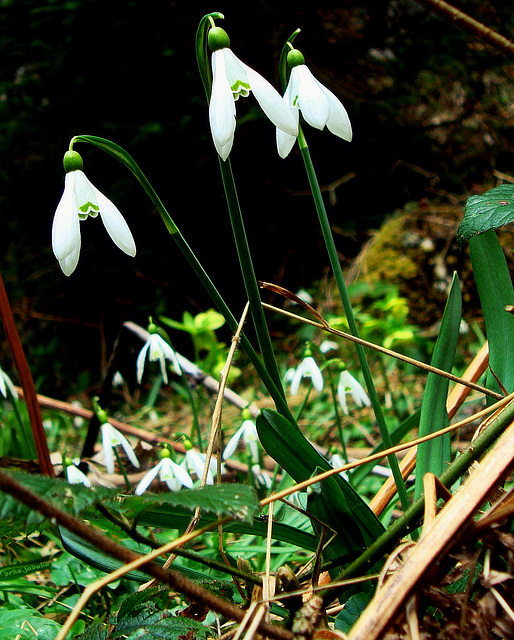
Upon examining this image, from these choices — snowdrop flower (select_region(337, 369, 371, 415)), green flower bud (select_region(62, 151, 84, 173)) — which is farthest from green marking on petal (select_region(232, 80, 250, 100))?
snowdrop flower (select_region(337, 369, 371, 415))

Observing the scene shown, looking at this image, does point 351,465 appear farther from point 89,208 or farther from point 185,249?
point 89,208

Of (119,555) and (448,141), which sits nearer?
(119,555)

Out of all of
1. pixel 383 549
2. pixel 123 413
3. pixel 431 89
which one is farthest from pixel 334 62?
pixel 383 549

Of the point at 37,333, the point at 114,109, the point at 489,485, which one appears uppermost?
the point at 114,109

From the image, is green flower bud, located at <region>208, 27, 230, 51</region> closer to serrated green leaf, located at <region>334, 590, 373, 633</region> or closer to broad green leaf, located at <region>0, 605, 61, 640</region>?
serrated green leaf, located at <region>334, 590, 373, 633</region>

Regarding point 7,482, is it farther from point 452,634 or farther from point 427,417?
point 427,417

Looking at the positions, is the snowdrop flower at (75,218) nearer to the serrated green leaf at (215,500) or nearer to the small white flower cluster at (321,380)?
the serrated green leaf at (215,500)

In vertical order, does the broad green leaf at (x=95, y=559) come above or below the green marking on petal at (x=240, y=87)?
below

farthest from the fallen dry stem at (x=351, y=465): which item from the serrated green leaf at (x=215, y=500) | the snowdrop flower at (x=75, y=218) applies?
the snowdrop flower at (x=75, y=218)
